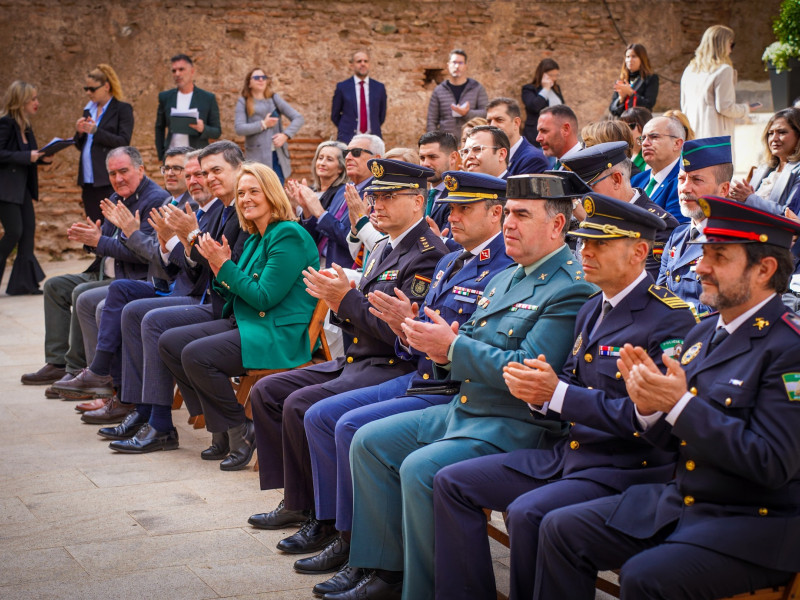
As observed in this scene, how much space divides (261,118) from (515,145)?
570 cm

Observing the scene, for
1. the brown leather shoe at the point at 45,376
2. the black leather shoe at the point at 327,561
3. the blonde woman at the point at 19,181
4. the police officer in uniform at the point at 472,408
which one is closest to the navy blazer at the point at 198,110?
the blonde woman at the point at 19,181

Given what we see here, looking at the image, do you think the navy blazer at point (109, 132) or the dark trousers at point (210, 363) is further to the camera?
the navy blazer at point (109, 132)

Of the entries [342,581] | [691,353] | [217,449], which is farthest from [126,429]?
[691,353]

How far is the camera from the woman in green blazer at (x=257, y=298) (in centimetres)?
493

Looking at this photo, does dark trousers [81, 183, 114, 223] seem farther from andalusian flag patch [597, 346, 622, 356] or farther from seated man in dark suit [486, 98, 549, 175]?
andalusian flag patch [597, 346, 622, 356]

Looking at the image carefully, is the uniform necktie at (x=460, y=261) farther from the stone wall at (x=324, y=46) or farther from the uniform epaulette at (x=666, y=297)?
the stone wall at (x=324, y=46)

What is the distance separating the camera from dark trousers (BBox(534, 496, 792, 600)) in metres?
2.45

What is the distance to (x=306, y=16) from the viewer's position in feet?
43.9

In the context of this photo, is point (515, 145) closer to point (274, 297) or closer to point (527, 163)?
point (527, 163)

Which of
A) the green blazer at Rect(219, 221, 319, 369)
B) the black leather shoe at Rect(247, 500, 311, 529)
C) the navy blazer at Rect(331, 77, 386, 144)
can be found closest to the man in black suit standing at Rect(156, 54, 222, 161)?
the navy blazer at Rect(331, 77, 386, 144)

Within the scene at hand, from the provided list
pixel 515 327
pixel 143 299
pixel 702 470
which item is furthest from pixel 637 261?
pixel 143 299

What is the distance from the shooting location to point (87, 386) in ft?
21.3

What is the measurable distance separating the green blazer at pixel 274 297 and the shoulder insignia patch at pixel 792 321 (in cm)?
282

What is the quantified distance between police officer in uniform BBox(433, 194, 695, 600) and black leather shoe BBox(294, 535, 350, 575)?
33.8 inches
